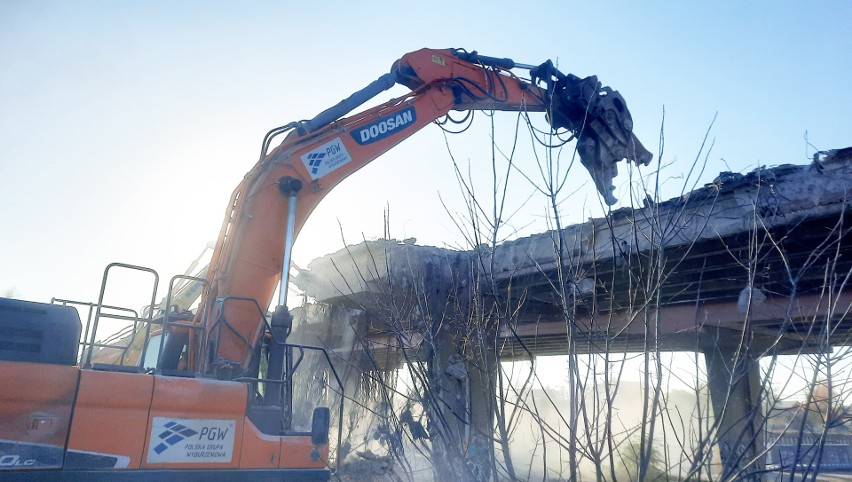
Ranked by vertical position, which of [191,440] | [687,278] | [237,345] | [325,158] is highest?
[325,158]

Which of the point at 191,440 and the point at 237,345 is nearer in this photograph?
the point at 191,440

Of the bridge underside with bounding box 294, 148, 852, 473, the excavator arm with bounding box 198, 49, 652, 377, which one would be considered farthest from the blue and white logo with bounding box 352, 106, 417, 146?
the bridge underside with bounding box 294, 148, 852, 473

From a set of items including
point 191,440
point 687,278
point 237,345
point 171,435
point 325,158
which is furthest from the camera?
point 687,278

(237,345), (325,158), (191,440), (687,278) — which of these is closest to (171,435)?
(191,440)

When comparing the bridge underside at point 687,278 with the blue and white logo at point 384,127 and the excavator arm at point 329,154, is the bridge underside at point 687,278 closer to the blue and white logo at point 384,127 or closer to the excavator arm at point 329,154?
the excavator arm at point 329,154

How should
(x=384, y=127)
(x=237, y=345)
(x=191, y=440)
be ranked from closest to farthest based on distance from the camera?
1. (x=191, y=440)
2. (x=237, y=345)
3. (x=384, y=127)

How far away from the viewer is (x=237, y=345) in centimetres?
727

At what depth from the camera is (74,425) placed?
5133 mm

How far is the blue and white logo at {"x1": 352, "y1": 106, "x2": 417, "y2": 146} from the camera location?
882 centimetres

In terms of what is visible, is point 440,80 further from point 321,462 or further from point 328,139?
point 321,462

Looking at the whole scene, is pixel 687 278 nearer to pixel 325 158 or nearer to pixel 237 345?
pixel 325 158

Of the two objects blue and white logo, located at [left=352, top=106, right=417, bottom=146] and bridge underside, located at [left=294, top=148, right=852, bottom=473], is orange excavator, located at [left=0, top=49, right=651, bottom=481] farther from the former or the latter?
bridge underside, located at [left=294, top=148, right=852, bottom=473]

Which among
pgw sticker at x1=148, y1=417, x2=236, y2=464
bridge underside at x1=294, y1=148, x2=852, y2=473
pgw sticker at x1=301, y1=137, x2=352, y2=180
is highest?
pgw sticker at x1=301, y1=137, x2=352, y2=180

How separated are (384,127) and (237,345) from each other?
3525 mm
